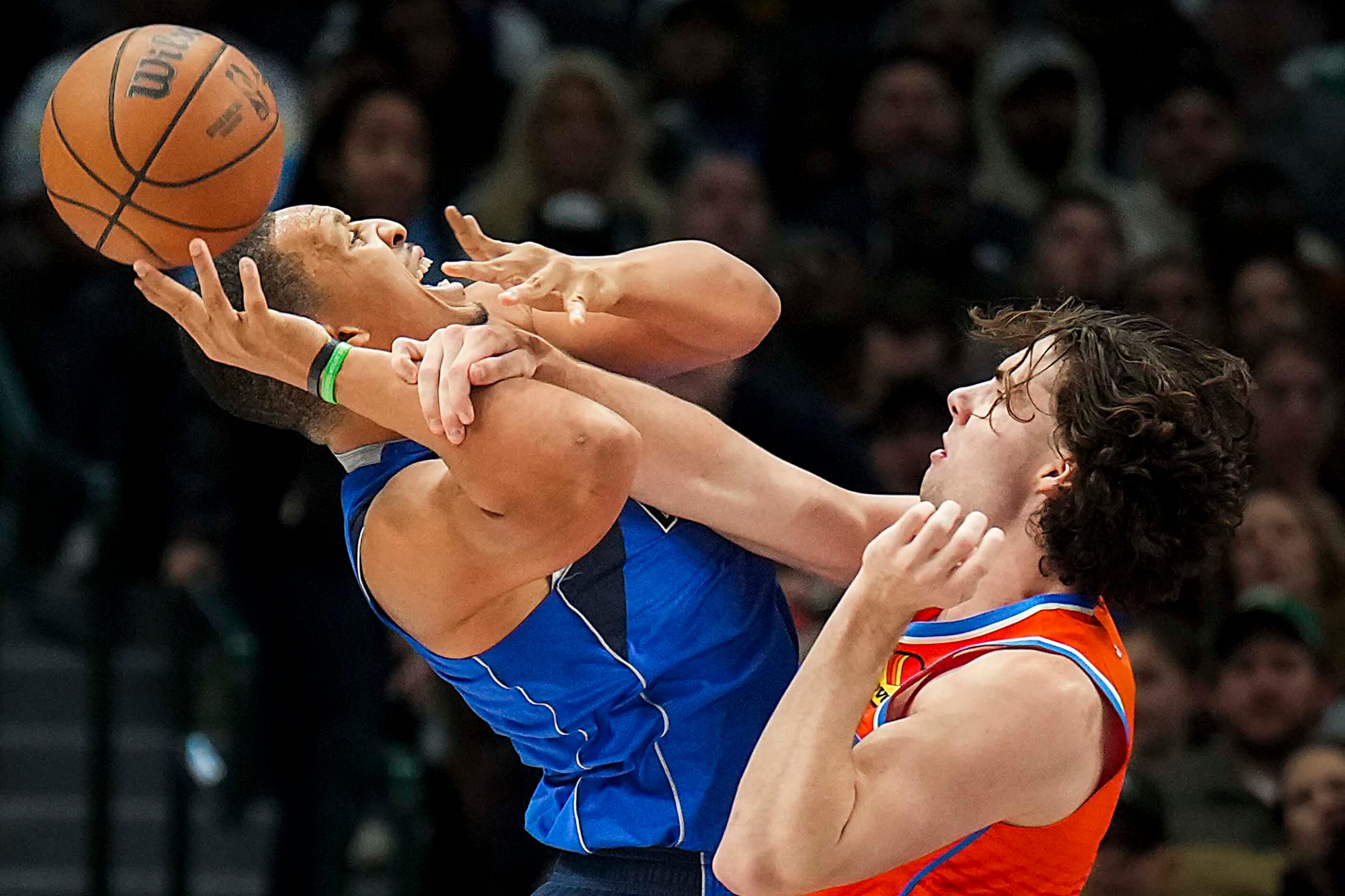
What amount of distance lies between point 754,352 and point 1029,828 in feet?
10.2

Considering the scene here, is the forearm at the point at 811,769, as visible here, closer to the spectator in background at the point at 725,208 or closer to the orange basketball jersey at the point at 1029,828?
the orange basketball jersey at the point at 1029,828

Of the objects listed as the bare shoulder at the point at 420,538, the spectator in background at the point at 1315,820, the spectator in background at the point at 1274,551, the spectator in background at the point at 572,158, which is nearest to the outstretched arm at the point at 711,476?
the bare shoulder at the point at 420,538

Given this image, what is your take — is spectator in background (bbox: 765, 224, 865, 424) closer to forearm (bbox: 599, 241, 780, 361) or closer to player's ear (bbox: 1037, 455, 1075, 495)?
forearm (bbox: 599, 241, 780, 361)

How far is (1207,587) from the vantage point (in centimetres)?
657

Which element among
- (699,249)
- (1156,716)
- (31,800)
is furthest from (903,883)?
(31,800)

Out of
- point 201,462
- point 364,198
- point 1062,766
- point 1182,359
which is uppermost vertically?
point 1182,359

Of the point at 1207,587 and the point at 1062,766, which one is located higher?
the point at 1062,766

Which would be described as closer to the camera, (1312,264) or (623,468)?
(623,468)

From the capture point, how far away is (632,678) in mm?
3211

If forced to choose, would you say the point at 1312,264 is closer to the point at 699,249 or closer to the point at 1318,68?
the point at 1318,68

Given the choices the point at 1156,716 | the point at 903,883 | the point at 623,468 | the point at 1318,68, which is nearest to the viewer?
the point at 623,468

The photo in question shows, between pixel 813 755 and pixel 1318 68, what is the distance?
6.76 metres

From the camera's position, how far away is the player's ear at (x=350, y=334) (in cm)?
315

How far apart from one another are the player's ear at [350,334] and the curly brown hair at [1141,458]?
1079mm
